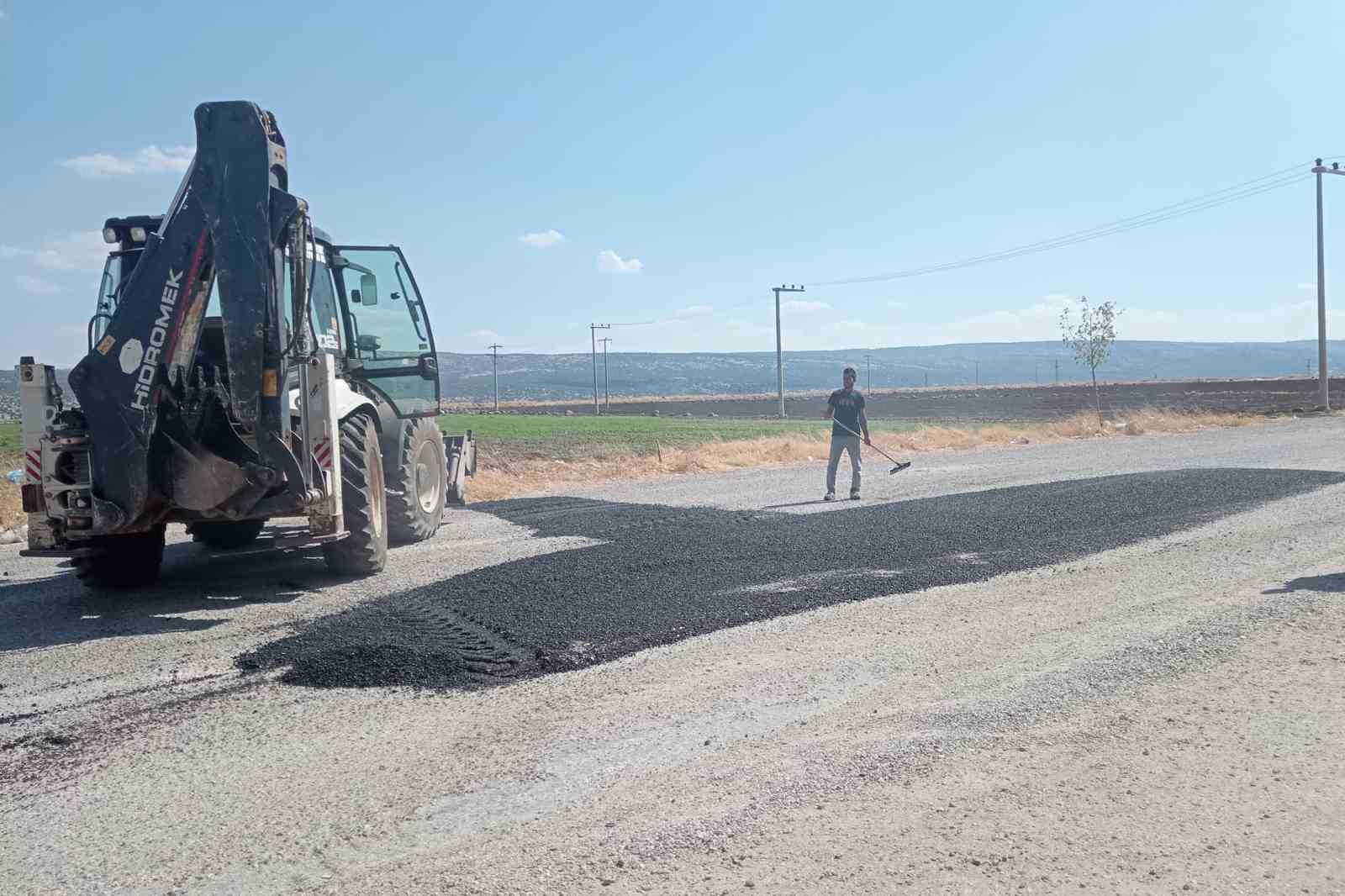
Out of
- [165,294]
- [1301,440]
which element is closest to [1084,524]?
[165,294]

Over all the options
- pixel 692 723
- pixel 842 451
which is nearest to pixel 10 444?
pixel 842 451

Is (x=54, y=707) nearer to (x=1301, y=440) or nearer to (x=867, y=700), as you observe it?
(x=867, y=700)

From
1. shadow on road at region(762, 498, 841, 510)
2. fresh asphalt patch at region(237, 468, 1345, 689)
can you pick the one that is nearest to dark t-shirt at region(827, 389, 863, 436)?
shadow on road at region(762, 498, 841, 510)

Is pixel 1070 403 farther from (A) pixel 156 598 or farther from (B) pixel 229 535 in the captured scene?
(A) pixel 156 598

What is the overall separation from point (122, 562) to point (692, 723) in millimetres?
5591

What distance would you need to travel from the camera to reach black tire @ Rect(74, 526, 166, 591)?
831cm

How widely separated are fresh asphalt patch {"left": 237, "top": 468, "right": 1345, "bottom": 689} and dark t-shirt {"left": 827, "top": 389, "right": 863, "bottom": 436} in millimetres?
1645

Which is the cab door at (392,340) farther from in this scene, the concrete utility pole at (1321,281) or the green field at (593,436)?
the concrete utility pole at (1321,281)

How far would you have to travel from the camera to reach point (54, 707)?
17.8ft

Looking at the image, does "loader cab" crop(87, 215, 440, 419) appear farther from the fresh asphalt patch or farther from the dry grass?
the dry grass

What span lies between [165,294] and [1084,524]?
877 centimetres

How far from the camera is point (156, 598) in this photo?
828cm

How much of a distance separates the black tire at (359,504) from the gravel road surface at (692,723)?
0.27 metres

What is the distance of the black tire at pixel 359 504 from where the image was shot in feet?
27.4
